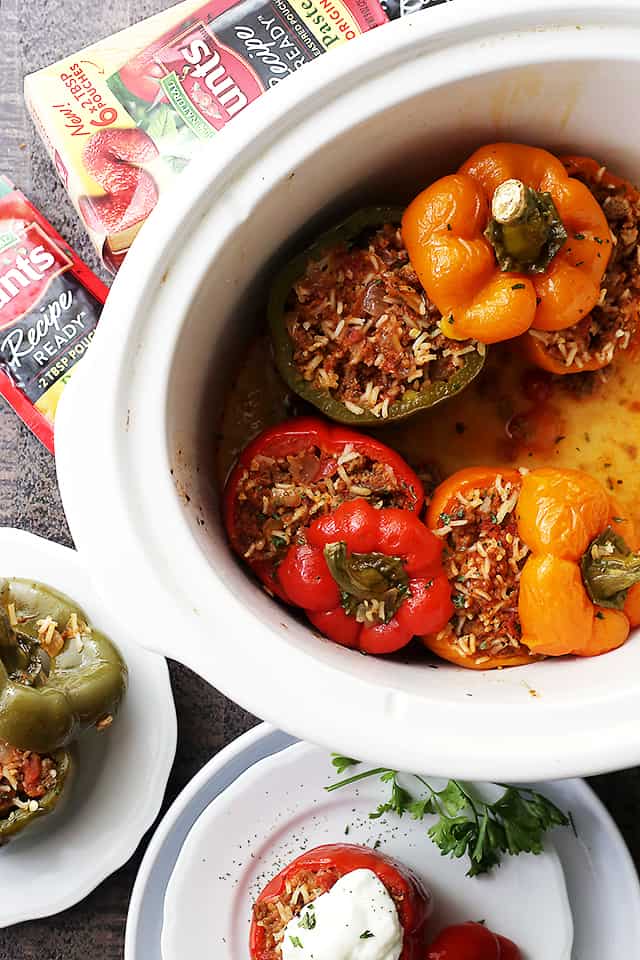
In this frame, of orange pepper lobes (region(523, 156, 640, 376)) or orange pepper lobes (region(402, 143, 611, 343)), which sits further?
orange pepper lobes (region(523, 156, 640, 376))

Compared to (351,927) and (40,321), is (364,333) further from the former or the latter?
(351,927)

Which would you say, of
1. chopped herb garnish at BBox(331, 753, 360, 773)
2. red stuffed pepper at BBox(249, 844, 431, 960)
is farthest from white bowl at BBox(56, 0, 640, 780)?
red stuffed pepper at BBox(249, 844, 431, 960)

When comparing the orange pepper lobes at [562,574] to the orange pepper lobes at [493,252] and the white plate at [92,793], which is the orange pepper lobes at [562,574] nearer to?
the orange pepper lobes at [493,252]

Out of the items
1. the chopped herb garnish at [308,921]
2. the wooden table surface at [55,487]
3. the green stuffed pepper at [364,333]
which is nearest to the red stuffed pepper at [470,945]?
the chopped herb garnish at [308,921]

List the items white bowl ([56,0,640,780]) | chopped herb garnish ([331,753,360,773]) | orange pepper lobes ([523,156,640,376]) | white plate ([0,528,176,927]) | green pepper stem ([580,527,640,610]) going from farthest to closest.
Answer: white plate ([0,528,176,927]) → chopped herb garnish ([331,753,360,773]) → orange pepper lobes ([523,156,640,376]) → green pepper stem ([580,527,640,610]) → white bowl ([56,0,640,780])

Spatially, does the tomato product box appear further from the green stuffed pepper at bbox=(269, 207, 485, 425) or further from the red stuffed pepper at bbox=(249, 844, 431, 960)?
the red stuffed pepper at bbox=(249, 844, 431, 960)

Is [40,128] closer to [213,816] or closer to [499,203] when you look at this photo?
[499,203]

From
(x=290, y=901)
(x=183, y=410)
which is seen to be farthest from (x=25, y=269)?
(x=290, y=901)
